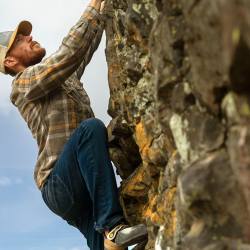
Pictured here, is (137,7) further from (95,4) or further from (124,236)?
(124,236)

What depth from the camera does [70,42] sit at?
1077cm

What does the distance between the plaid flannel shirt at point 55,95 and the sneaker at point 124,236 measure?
2.32 metres

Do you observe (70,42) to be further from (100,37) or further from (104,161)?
(104,161)

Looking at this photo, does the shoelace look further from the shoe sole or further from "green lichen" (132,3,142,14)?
"green lichen" (132,3,142,14)

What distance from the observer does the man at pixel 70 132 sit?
959cm

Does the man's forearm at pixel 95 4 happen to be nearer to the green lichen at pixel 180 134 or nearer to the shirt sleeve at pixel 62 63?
the shirt sleeve at pixel 62 63

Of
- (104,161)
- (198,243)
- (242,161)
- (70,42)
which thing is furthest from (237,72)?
(70,42)

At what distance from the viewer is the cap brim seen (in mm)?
12141

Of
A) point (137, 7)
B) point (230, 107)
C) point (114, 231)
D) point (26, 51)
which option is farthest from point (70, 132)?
point (230, 107)

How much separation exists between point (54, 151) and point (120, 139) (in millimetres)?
1614

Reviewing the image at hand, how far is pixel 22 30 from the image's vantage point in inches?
492

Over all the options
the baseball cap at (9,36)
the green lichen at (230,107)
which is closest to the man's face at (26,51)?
the baseball cap at (9,36)

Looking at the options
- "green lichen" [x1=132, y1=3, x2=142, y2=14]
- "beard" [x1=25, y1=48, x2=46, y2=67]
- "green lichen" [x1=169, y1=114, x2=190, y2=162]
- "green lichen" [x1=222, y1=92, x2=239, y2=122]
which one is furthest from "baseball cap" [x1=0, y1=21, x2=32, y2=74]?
"green lichen" [x1=222, y1=92, x2=239, y2=122]

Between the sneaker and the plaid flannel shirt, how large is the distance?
2325mm
